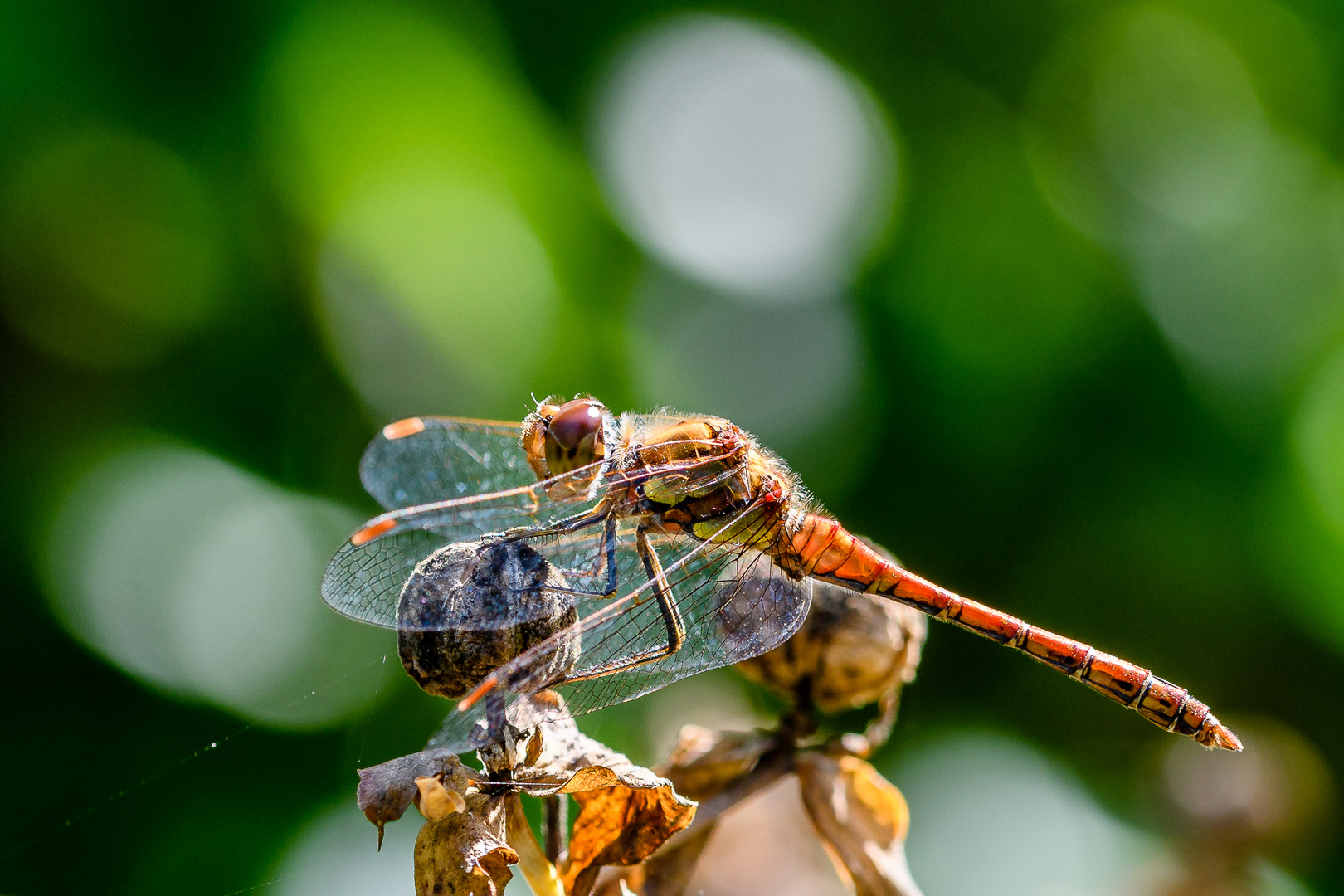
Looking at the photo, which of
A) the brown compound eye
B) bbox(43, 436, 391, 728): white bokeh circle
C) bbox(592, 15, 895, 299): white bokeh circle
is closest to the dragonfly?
the brown compound eye

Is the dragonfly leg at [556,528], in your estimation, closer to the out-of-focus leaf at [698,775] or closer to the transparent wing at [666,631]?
the transparent wing at [666,631]

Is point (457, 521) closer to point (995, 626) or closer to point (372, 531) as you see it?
point (372, 531)

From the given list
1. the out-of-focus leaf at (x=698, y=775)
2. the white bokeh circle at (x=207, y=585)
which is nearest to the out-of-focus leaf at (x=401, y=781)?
the out-of-focus leaf at (x=698, y=775)

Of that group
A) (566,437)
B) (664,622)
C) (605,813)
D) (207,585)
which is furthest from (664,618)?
(207,585)

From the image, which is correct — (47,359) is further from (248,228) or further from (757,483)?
(757,483)

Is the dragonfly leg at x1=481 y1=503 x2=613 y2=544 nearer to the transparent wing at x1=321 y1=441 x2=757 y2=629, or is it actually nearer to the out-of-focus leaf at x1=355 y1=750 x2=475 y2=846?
the transparent wing at x1=321 y1=441 x2=757 y2=629

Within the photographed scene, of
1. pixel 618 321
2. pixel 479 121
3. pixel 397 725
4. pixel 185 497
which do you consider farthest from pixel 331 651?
pixel 479 121
